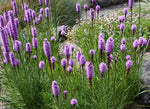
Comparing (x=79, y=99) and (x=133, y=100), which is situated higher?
(x=79, y=99)

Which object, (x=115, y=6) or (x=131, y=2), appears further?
(x=115, y=6)

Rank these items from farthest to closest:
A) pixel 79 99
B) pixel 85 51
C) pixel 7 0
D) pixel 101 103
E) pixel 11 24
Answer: pixel 7 0
pixel 85 51
pixel 11 24
pixel 79 99
pixel 101 103

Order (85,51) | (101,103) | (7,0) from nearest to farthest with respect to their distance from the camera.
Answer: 1. (101,103)
2. (85,51)
3. (7,0)

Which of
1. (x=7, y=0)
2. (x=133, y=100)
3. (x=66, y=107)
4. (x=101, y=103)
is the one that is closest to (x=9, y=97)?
(x=66, y=107)

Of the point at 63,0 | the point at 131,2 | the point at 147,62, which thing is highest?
the point at 131,2

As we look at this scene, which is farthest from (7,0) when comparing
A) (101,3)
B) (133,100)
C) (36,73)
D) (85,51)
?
(133,100)

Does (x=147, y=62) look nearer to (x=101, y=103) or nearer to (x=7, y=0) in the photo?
(x=101, y=103)

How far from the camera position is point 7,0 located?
852 centimetres

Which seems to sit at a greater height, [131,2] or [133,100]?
[131,2]

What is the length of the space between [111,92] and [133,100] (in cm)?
72

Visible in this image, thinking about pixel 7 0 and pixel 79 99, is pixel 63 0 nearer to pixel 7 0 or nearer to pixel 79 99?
pixel 7 0

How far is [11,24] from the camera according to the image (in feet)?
7.91

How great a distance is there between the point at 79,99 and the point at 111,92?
375 millimetres

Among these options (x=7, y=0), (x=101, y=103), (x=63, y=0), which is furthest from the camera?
(x=7, y=0)
